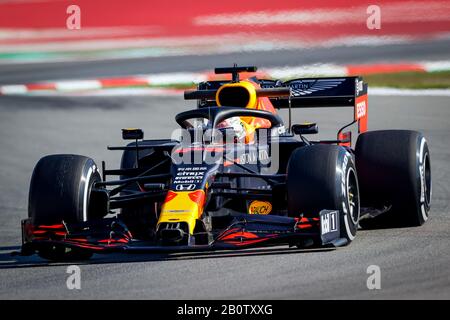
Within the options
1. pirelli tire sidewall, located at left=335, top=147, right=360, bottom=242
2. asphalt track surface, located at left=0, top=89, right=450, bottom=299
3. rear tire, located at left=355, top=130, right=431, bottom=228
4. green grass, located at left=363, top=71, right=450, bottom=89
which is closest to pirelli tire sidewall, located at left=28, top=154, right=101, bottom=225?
asphalt track surface, located at left=0, top=89, right=450, bottom=299

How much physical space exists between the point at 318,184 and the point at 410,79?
1389cm

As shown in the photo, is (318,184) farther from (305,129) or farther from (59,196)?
(59,196)

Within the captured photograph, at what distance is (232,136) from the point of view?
438 inches

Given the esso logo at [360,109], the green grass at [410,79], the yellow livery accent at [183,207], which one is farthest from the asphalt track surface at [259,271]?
the green grass at [410,79]

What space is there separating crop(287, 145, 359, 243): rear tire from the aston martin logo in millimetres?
3094

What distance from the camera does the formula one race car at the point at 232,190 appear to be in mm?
9555

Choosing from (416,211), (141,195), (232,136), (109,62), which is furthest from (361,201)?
(109,62)

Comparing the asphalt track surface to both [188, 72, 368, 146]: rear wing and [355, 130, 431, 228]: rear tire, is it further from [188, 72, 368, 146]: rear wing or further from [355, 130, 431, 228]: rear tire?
[188, 72, 368, 146]: rear wing

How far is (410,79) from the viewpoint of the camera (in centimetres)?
2317

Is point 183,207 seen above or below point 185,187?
below

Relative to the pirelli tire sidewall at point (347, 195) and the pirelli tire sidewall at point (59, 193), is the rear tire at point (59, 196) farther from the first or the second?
the pirelli tire sidewall at point (347, 195)

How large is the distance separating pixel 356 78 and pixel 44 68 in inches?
682

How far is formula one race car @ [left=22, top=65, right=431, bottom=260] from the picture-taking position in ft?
31.3

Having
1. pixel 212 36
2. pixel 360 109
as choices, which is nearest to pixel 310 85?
pixel 360 109
